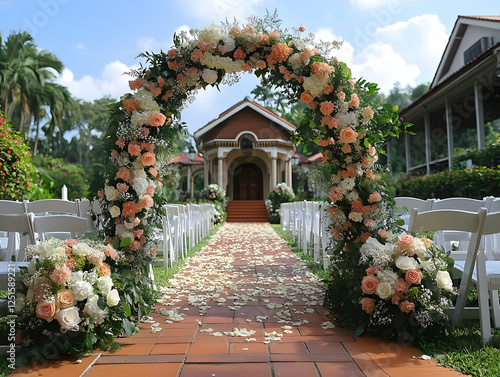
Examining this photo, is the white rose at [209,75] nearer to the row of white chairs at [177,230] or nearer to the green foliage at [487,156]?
the row of white chairs at [177,230]

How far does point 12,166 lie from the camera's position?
Result: 7.35 metres

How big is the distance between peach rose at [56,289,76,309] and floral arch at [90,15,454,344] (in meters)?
0.90

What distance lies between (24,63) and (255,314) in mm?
26163

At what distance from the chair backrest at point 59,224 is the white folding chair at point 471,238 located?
8.79 feet

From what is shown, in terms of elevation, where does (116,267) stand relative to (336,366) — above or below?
above

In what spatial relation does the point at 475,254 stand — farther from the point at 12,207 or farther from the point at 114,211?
the point at 12,207

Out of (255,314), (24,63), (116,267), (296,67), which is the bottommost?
(255,314)

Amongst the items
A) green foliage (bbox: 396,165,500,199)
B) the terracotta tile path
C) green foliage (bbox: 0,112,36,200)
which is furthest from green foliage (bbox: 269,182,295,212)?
the terracotta tile path

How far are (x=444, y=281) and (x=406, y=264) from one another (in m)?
0.30

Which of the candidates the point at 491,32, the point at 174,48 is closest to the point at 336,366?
the point at 174,48

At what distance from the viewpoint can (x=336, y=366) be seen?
2.53 metres

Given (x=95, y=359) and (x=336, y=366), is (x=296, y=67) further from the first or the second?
(x=95, y=359)

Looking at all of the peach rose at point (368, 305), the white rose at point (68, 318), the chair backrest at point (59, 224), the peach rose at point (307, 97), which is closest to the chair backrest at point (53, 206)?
the chair backrest at point (59, 224)

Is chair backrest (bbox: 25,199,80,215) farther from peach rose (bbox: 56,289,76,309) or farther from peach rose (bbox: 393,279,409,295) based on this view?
peach rose (bbox: 393,279,409,295)
